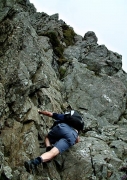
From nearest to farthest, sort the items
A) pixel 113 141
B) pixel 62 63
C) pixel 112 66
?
pixel 113 141
pixel 62 63
pixel 112 66

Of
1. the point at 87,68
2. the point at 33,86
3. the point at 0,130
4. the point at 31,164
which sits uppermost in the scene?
the point at 87,68

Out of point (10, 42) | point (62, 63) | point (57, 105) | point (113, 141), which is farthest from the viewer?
point (62, 63)

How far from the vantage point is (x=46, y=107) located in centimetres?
1975

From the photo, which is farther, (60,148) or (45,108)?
(45,108)

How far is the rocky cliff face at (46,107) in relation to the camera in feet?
49.2

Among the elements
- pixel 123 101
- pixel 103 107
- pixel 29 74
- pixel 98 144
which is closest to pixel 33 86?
pixel 29 74

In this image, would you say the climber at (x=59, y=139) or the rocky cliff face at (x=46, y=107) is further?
the climber at (x=59, y=139)

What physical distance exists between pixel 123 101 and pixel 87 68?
5.28 m

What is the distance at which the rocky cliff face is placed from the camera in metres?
15.0

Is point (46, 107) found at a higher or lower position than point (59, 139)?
higher

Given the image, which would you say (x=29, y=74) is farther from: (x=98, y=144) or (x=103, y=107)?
(x=103, y=107)

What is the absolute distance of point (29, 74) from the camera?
701 inches

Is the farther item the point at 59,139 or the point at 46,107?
the point at 46,107

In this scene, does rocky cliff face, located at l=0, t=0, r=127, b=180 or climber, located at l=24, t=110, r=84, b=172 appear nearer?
rocky cliff face, located at l=0, t=0, r=127, b=180
